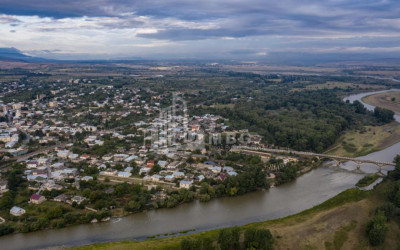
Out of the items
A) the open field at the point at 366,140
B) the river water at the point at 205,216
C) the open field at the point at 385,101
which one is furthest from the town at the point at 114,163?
the open field at the point at 385,101

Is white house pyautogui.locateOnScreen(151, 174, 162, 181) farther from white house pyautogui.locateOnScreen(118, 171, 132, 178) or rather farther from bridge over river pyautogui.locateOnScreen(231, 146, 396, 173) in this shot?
Result: bridge over river pyautogui.locateOnScreen(231, 146, 396, 173)

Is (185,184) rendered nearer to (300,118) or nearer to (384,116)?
(300,118)

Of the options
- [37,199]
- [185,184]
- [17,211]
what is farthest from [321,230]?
[17,211]

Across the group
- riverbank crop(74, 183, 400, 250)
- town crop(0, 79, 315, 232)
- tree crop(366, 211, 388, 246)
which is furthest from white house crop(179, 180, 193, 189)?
tree crop(366, 211, 388, 246)

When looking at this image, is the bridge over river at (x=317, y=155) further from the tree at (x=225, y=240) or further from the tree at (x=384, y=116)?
the tree at (x=384, y=116)

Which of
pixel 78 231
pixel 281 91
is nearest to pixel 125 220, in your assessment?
pixel 78 231

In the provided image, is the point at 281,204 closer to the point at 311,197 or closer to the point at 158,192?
the point at 311,197
